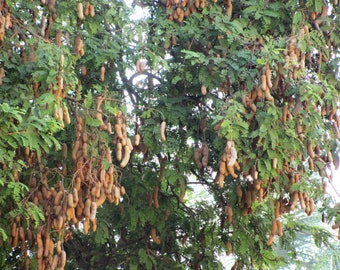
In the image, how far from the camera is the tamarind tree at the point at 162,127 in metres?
6.43

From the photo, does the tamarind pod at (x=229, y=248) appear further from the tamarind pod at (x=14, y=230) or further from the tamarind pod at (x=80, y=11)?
the tamarind pod at (x=80, y=11)

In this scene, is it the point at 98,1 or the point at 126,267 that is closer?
the point at 98,1

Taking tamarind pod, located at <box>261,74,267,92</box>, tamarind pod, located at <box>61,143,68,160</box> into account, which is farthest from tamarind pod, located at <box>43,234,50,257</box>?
tamarind pod, located at <box>261,74,267,92</box>

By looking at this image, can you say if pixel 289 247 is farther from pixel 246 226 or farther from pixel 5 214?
pixel 5 214

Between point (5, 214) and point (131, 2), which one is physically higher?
point (131, 2)

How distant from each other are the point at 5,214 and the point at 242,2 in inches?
110

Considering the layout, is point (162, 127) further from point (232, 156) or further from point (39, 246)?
point (39, 246)

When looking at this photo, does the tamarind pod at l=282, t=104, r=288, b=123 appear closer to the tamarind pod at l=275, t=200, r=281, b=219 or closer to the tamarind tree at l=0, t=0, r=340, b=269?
the tamarind tree at l=0, t=0, r=340, b=269

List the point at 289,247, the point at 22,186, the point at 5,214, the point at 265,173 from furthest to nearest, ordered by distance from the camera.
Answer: the point at 289,247 < the point at 265,173 < the point at 5,214 < the point at 22,186

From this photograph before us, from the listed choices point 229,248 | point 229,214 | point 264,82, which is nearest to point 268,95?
point 264,82

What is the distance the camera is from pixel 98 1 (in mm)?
7695

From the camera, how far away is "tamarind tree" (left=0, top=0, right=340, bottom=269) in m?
6.43

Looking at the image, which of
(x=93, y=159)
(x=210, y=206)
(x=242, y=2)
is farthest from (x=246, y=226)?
(x=93, y=159)

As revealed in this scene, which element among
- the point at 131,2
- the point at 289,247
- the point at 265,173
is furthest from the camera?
the point at 289,247
